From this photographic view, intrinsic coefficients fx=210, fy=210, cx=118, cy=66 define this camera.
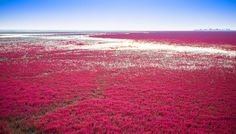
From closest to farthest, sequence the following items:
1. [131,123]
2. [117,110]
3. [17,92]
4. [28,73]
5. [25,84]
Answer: [131,123] → [117,110] → [17,92] → [25,84] → [28,73]

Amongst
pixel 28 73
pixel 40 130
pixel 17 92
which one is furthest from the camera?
pixel 28 73

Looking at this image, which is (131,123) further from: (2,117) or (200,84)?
(200,84)

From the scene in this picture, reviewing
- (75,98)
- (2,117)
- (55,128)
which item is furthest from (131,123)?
(2,117)

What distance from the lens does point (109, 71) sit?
2197 centimetres

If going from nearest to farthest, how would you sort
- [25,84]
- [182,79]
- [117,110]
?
[117,110] → [25,84] → [182,79]

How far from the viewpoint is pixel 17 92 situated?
14281 mm

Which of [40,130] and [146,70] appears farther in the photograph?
[146,70]

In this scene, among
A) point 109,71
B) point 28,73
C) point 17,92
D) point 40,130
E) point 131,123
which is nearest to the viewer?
point 40,130

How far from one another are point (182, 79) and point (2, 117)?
14.1m

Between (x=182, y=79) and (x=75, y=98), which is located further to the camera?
(x=182, y=79)

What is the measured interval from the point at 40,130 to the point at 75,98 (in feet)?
14.5

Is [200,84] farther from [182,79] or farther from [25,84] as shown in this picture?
[25,84]

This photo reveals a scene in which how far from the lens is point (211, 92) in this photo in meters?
14.6

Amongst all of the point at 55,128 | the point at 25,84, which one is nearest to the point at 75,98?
the point at 55,128
